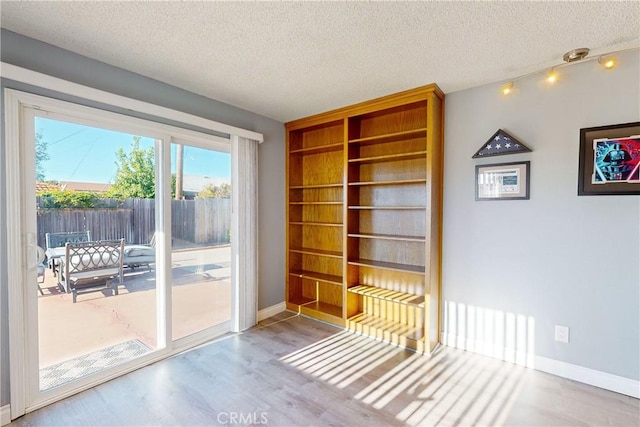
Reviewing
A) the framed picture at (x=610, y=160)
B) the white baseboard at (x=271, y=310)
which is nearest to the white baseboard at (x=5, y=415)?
the white baseboard at (x=271, y=310)

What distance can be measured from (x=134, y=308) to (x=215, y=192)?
4.38 feet

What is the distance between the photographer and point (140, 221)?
2.53 metres

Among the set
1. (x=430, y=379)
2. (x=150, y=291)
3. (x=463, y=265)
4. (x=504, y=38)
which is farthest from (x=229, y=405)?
(x=504, y=38)

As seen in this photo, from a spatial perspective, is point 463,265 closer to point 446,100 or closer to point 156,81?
point 446,100

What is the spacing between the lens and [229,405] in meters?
2.00

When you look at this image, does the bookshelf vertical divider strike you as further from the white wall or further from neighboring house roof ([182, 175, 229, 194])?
neighboring house roof ([182, 175, 229, 194])

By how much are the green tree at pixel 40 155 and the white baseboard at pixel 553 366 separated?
145 inches

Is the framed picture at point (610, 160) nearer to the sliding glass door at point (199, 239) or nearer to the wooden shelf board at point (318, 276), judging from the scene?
the wooden shelf board at point (318, 276)

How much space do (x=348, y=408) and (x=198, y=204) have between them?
7.54ft

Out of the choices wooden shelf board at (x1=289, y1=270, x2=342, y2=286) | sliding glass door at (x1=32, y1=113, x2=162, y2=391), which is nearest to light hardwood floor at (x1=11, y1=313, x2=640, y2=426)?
sliding glass door at (x1=32, y1=113, x2=162, y2=391)

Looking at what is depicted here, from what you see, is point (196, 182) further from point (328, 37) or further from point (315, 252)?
point (328, 37)

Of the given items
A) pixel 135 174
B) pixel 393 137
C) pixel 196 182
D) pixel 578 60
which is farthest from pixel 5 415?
pixel 578 60

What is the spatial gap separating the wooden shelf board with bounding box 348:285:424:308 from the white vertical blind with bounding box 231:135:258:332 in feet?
3.88

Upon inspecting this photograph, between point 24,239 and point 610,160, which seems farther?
point 610,160
